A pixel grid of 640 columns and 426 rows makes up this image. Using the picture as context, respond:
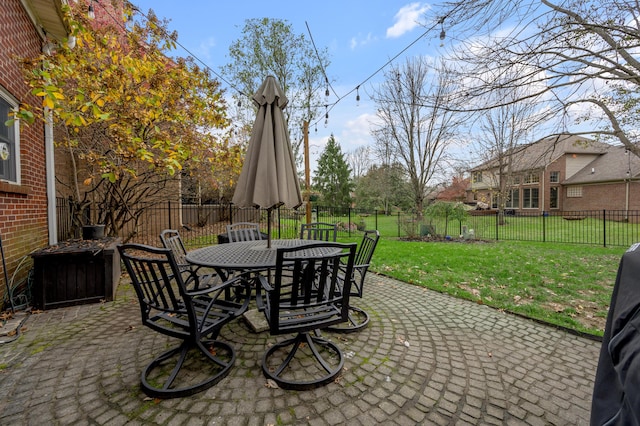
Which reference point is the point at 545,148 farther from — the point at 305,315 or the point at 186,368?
the point at 186,368

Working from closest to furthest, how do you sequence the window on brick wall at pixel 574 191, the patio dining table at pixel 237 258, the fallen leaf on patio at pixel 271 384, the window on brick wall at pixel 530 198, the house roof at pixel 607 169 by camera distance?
the fallen leaf on patio at pixel 271 384 < the patio dining table at pixel 237 258 < the house roof at pixel 607 169 < the window on brick wall at pixel 574 191 < the window on brick wall at pixel 530 198

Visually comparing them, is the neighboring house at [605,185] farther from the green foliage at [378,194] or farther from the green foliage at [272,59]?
the green foliage at [272,59]

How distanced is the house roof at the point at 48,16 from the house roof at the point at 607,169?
26.2 m

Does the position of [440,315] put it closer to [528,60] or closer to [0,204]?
[528,60]

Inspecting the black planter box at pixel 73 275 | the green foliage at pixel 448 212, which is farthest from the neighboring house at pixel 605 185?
the black planter box at pixel 73 275

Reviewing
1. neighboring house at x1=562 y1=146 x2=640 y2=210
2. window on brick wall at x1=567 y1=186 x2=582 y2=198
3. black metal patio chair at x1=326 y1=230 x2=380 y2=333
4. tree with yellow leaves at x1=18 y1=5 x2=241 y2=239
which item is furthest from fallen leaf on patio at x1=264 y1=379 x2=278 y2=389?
window on brick wall at x1=567 y1=186 x2=582 y2=198

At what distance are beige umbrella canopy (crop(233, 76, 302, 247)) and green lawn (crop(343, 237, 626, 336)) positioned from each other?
307 cm

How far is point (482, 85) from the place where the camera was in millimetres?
4840

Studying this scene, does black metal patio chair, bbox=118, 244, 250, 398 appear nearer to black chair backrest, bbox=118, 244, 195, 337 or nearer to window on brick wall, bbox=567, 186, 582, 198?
black chair backrest, bbox=118, 244, 195, 337

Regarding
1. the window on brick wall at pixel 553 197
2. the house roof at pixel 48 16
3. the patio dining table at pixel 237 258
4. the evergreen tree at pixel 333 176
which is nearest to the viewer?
the patio dining table at pixel 237 258

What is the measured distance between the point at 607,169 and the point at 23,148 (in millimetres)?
29837

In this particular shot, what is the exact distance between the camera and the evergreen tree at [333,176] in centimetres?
3219

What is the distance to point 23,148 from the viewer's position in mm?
4094

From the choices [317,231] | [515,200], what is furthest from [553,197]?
[317,231]
